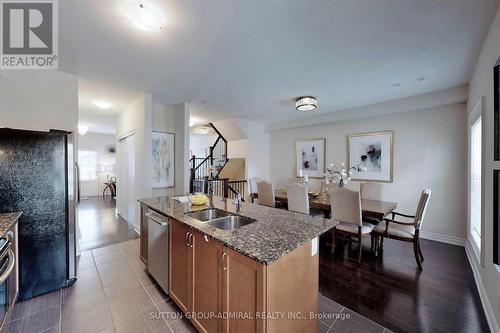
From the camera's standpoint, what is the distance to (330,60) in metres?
2.40

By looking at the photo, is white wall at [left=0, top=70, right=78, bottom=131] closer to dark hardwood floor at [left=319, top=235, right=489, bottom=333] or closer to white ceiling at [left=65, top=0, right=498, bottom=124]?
white ceiling at [left=65, top=0, right=498, bottom=124]

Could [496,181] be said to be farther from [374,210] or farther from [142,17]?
[142,17]

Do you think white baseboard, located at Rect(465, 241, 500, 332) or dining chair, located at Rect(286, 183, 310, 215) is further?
dining chair, located at Rect(286, 183, 310, 215)

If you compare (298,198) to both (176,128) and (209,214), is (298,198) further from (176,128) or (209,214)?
(176,128)

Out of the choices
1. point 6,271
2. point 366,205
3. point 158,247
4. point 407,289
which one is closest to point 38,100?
point 6,271

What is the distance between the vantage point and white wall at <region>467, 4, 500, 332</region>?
1610 mm

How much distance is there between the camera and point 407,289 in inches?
85.4

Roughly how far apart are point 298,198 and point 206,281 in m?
2.25

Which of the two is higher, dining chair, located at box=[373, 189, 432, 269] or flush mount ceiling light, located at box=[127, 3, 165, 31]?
flush mount ceiling light, located at box=[127, 3, 165, 31]

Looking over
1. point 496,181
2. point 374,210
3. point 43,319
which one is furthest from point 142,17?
point 374,210

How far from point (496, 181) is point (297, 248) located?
5.66 ft

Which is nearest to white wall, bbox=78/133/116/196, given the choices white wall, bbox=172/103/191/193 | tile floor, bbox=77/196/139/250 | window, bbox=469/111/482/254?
tile floor, bbox=77/196/139/250

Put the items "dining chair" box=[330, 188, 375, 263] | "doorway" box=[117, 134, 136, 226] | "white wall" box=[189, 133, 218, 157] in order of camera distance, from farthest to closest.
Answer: "white wall" box=[189, 133, 218, 157]
"doorway" box=[117, 134, 136, 226]
"dining chair" box=[330, 188, 375, 263]

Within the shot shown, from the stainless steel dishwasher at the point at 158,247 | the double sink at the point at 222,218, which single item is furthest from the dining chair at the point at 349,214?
the stainless steel dishwasher at the point at 158,247
